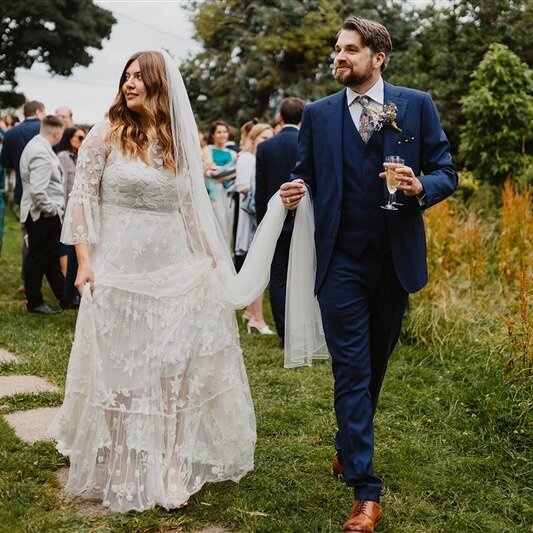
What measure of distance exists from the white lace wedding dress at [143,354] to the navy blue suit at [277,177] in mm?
3012

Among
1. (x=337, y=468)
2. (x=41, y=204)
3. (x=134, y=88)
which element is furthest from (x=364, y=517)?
(x=41, y=204)

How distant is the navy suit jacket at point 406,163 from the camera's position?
3.64 meters

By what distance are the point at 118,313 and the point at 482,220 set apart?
699 cm

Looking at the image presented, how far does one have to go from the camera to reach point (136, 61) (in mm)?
3918

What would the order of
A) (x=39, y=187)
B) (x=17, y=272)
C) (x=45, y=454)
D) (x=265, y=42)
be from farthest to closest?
(x=265, y=42) < (x=17, y=272) < (x=39, y=187) < (x=45, y=454)

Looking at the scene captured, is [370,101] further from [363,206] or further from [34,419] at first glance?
[34,419]

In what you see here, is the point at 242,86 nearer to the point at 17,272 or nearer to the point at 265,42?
the point at 265,42

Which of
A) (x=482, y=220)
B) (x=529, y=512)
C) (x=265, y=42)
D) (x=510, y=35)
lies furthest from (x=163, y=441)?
(x=265, y=42)

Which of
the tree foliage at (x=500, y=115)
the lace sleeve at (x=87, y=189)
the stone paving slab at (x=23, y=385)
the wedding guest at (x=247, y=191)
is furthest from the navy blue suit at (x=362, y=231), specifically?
the tree foliage at (x=500, y=115)

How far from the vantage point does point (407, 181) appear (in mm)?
3350

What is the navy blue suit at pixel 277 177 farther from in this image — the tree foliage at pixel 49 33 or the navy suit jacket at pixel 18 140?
the tree foliage at pixel 49 33

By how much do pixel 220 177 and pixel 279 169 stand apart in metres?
2.18

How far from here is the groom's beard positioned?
12.1 feet

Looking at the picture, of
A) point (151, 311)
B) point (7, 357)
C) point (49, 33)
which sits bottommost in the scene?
point (7, 357)
